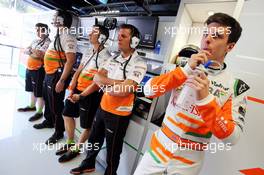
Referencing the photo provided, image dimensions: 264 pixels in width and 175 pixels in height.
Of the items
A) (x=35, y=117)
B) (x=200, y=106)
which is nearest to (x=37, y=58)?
(x=35, y=117)

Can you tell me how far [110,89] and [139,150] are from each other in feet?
2.27

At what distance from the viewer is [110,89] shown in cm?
172

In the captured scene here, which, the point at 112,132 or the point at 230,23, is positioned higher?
the point at 230,23

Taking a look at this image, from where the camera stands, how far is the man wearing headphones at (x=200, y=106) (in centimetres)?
83

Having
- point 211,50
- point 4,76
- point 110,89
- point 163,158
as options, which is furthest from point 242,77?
point 4,76

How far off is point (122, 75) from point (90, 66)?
599 mm

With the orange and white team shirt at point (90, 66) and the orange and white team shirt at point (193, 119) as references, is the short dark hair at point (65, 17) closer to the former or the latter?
the orange and white team shirt at point (90, 66)

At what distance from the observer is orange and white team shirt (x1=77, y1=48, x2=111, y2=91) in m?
2.16

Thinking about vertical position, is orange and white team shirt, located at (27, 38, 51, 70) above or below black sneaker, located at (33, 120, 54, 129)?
above

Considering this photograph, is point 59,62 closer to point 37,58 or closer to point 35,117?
point 37,58

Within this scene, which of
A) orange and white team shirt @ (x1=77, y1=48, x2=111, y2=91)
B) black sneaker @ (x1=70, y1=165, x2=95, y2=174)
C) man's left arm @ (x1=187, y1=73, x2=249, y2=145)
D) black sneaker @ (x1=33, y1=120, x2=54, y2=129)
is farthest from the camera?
black sneaker @ (x1=33, y1=120, x2=54, y2=129)

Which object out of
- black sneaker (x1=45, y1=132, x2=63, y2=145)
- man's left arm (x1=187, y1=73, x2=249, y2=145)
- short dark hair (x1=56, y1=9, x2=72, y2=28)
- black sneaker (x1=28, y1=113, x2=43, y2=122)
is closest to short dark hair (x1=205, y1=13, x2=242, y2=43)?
man's left arm (x1=187, y1=73, x2=249, y2=145)

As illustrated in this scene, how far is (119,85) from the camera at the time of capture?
65.4 inches

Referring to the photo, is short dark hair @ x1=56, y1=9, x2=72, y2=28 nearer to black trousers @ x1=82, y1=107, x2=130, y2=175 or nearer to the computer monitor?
the computer monitor
